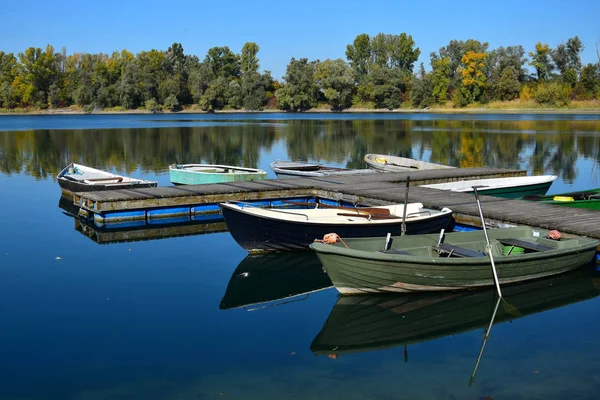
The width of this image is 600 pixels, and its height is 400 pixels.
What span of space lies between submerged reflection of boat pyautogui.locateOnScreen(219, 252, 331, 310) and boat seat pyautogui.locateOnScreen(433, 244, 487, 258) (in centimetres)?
225

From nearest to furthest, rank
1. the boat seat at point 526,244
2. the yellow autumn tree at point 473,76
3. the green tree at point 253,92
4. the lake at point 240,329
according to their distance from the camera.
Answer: the lake at point 240,329, the boat seat at point 526,244, the yellow autumn tree at point 473,76, the green tree at point 253,92

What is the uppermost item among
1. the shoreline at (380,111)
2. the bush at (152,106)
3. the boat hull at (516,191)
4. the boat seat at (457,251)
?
the bush at (152,106)

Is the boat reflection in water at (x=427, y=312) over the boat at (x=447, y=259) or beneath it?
beneath

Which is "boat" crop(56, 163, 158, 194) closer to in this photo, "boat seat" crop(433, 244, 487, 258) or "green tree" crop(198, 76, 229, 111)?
"boat seat" crop(433, 244, 487, 258)

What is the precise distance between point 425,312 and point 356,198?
7.60 metres

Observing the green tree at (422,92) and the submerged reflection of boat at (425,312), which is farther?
the green tree at (422,92)

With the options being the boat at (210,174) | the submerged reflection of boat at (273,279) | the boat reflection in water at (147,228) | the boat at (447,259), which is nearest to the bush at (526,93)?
the boat at (210,174)

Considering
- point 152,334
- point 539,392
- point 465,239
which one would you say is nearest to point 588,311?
point 465,239

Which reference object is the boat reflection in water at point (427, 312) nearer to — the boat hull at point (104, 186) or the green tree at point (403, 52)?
the boat hull at point (104, 186)

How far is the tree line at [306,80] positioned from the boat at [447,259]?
3642 inches

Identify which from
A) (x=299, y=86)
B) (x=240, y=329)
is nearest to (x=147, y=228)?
(x=240, y=329)

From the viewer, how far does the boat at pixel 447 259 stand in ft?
35.3

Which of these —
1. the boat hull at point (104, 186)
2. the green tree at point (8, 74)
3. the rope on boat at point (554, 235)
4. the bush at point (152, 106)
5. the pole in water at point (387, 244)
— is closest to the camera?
the pole in water at point (387, 244)

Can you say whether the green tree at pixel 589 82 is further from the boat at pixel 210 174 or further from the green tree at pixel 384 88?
the boat at pixel 210 174
